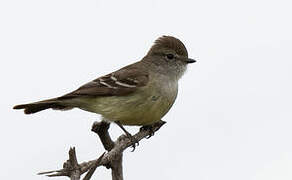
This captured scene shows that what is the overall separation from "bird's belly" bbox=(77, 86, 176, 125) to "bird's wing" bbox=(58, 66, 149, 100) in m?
0.11

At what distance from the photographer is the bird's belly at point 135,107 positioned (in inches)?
332

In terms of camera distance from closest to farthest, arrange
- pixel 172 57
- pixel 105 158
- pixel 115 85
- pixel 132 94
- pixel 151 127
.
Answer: pixel 105 158
pixel 151 127
pixel 132 94
pixel 115 85
pixel 172 57

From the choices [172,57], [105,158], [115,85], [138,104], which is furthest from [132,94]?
[105,158]

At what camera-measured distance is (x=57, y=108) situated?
888 centimetres

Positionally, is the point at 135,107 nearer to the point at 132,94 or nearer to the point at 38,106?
the point at 132,94

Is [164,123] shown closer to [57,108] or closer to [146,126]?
[146,126]

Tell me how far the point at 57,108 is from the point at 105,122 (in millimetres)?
1330

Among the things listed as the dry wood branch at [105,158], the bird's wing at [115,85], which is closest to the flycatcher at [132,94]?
the bird's wing at [115,85]

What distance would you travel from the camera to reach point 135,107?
338 inches

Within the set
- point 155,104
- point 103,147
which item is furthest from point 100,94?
point 103,147

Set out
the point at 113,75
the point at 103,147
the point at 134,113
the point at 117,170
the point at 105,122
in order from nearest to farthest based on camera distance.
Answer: the point at 117,170
the point at 103,147
the point at 105,122
the point at 134,113
the point at 113,75

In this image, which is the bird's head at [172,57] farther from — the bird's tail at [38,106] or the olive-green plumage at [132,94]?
the bird's tail at [38,106]

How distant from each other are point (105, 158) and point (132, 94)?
2.90m

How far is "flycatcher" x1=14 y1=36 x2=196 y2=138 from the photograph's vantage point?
8516 mm
